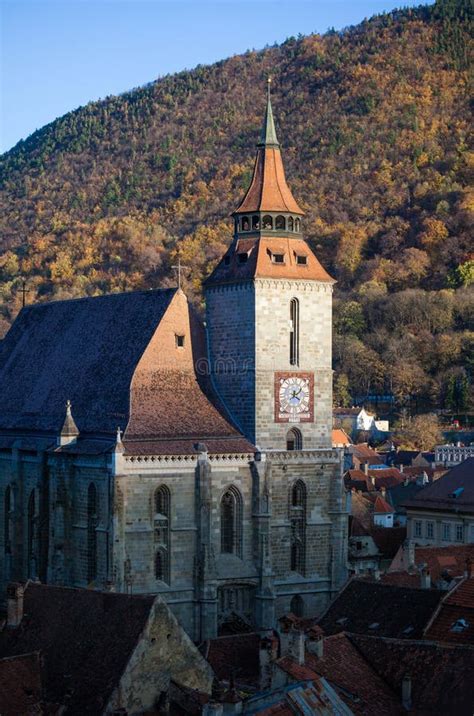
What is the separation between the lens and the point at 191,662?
45031 millimetres

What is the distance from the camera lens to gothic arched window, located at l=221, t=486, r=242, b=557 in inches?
2549

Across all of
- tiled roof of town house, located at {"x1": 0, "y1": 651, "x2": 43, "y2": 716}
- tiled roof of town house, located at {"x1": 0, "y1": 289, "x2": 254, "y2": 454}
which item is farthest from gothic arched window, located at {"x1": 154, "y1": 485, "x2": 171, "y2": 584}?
tiled roof of town house, located at {"x1": 0, "y1": 651, "x2": 43, "y2": 716}

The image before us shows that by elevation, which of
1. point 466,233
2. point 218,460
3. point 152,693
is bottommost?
point 152,693

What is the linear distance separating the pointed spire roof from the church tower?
0.06 m

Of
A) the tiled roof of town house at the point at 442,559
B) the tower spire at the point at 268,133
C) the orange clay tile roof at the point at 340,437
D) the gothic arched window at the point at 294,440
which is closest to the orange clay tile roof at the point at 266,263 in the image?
the tower spire at the point at 268,133

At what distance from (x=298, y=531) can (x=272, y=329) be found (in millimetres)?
9004

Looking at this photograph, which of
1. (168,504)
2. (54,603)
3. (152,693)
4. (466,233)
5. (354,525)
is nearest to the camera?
(152,693)

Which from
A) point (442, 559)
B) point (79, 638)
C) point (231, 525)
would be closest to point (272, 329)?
point (231, 525)

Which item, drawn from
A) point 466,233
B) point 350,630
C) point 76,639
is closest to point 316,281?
point 350,630

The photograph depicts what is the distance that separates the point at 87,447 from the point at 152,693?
71.8 ft

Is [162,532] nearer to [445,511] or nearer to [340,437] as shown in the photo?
[445,511]

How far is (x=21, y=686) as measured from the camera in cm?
4450

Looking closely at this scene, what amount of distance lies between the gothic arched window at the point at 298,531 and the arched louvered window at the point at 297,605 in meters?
1.13

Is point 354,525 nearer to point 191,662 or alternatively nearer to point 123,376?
point 123,376
